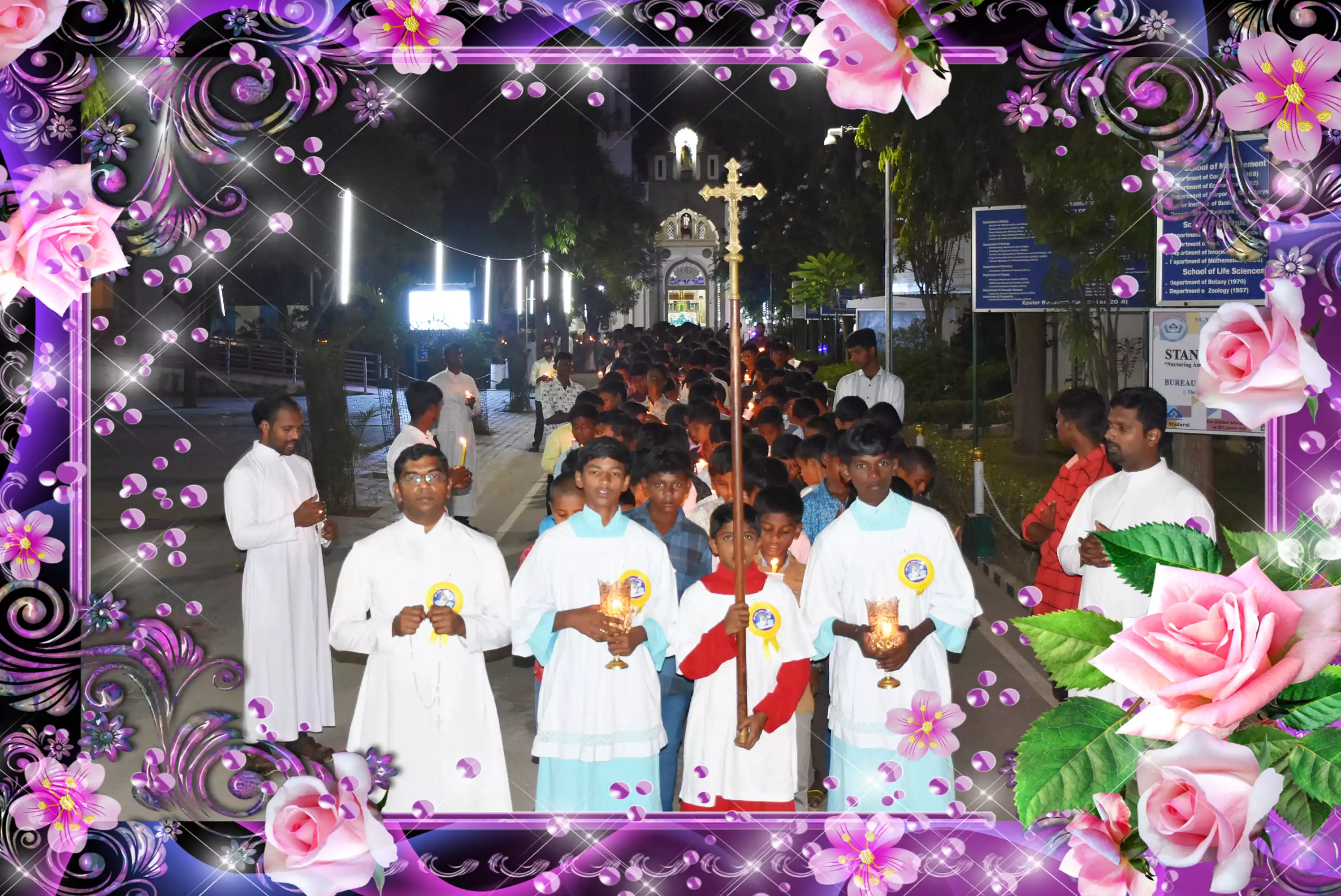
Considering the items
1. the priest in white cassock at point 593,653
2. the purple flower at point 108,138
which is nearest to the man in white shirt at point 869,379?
the priest in white cassock at point 593,653

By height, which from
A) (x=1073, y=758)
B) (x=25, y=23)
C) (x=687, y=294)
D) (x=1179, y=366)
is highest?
(x=687, y=294)

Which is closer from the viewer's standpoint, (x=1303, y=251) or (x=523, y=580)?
(x=1303, y=251)

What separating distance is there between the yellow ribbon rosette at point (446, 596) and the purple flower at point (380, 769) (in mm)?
579

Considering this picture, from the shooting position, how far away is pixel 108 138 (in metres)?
3.90

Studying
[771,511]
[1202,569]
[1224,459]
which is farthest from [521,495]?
[1202,569]

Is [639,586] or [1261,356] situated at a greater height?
[1261,356]

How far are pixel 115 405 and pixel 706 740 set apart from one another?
87.0 inches

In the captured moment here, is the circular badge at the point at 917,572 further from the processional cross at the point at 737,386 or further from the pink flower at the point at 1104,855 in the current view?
the pink flower at the point at 1104,855

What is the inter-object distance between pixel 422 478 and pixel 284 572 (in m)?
1.58

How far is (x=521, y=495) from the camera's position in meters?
15.1

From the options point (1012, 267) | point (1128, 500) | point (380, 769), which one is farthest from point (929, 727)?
point (1012, 267)

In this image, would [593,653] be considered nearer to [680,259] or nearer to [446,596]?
[446,596]

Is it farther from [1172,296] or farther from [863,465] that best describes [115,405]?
[1172,296]

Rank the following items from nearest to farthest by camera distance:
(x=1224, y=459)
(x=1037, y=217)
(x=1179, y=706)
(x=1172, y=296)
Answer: (x=1179, y=706), (x=1172, y=296), (x=1037, y=217), (x=1224, y=459)
